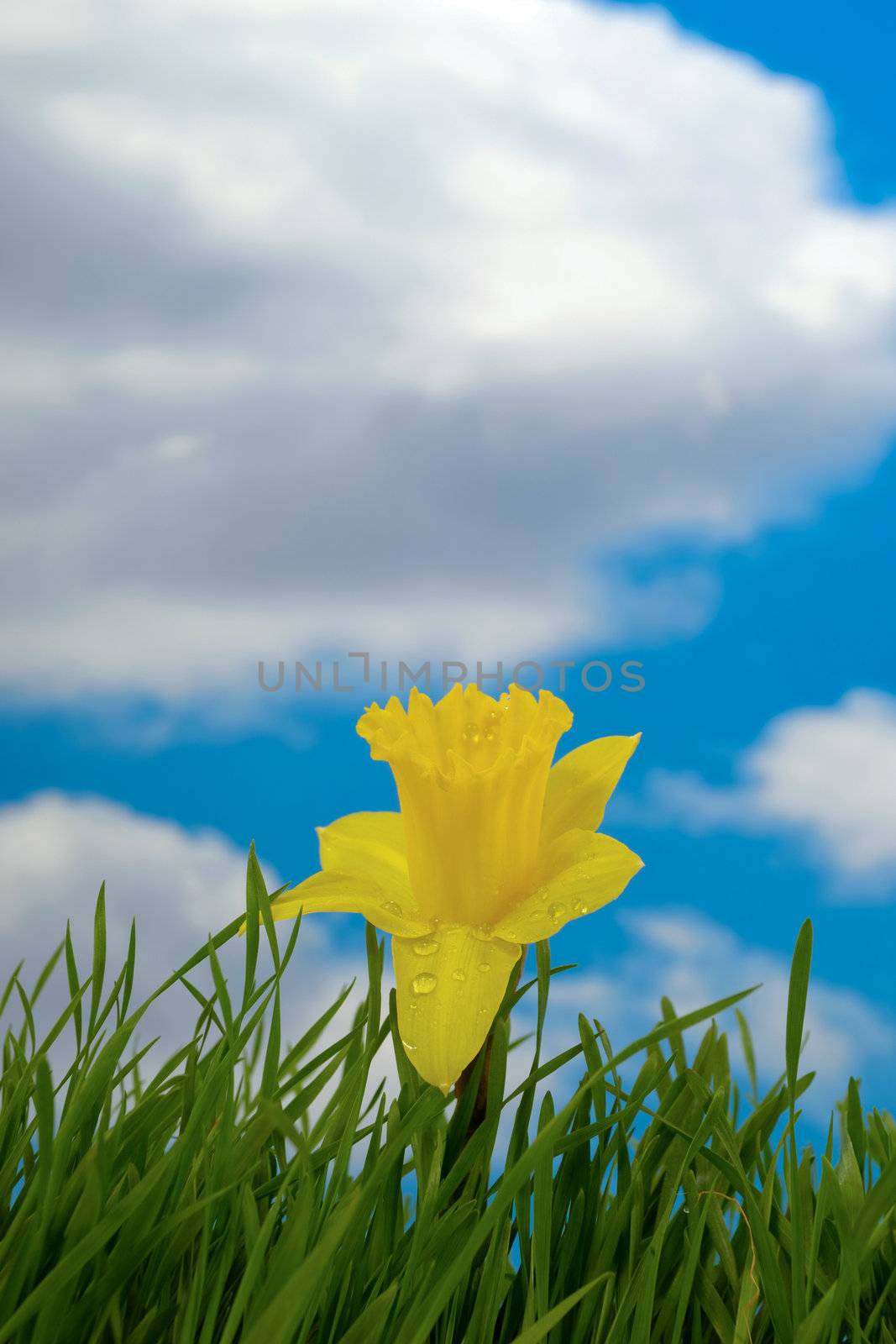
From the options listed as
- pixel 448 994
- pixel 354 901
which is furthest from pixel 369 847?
pixel 448 994

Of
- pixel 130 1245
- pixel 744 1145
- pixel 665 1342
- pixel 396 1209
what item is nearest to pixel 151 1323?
pixel 130 1245

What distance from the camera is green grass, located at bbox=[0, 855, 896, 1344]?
2.39ft

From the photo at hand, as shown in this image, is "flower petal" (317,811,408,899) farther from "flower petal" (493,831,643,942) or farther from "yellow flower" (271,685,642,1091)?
"flower petal" (493,831,643,942)

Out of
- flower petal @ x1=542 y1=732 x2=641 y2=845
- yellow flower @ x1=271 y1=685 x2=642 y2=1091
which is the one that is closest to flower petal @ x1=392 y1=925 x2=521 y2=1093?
yellow flower @ x1=271 y1=685 x2=642 y2=1091

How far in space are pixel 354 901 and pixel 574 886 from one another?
182 mm

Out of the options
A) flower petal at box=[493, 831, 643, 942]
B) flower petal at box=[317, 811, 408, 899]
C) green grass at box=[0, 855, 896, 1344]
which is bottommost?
green grass at box=[0, 855, 896, 1344]

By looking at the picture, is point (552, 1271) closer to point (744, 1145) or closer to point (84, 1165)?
point (744, 1145)

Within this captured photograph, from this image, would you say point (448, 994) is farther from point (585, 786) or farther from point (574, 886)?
point (585, 786)

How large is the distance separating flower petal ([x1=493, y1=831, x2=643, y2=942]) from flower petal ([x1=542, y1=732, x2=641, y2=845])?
0.05 m

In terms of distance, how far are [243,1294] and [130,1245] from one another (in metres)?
0.14

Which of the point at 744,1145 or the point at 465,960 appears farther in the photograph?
the point at 744,1145

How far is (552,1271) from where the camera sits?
0.89m

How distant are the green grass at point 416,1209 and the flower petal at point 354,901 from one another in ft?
0.13

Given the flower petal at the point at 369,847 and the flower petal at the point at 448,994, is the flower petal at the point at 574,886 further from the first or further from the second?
the flower petal at the point at 369,847
